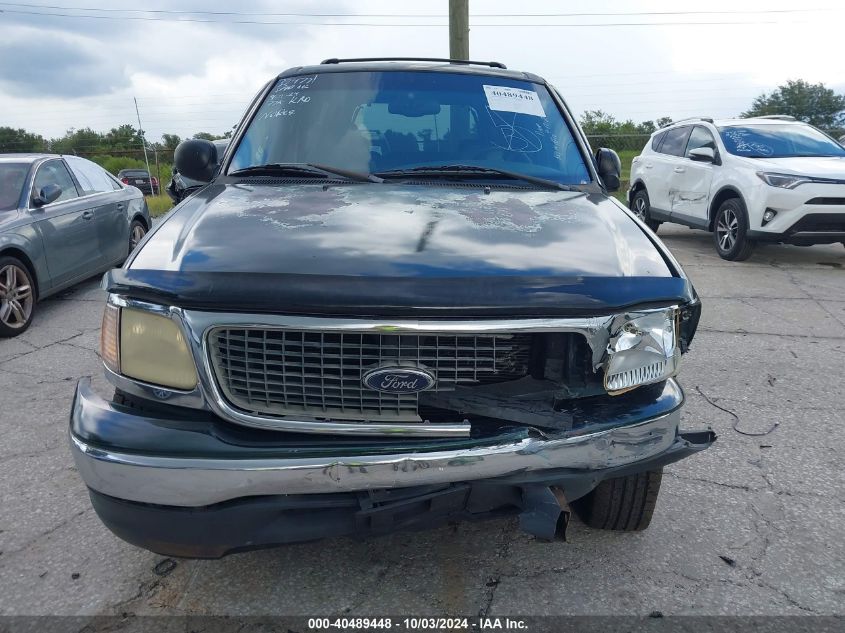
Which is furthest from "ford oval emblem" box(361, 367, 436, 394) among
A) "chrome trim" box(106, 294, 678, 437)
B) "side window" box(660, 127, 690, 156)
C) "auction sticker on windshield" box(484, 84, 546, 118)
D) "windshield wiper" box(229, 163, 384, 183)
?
"side window" box(660, 127, 690, 156)

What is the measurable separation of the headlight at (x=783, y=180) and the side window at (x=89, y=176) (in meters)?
7.53

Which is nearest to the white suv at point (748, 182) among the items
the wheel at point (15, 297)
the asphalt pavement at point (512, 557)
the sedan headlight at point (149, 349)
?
the asphalt pavement at point (512, 557)

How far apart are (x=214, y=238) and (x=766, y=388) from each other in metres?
3.61

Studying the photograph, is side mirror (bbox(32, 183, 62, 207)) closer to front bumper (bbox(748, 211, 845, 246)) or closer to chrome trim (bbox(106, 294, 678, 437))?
chrome trim (bbox(106, 294, 678, 437))

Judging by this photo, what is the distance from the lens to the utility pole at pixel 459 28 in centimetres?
1074

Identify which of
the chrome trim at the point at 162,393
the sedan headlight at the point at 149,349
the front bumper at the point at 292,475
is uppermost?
the sedan headlight at the point at 149,349

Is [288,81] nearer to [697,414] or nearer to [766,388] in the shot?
[697,414]

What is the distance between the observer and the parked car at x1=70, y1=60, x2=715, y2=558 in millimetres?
1829

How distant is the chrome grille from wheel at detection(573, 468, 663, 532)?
0.85 m

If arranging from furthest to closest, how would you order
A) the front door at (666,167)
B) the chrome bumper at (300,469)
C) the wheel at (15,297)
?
1. the front door at (666,167)
2. the wheel at (15,297)
3. the chrome bumper at (300,469)

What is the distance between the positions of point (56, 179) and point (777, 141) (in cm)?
836

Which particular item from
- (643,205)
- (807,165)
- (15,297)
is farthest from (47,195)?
(643,205)

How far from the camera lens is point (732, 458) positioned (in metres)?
3.29

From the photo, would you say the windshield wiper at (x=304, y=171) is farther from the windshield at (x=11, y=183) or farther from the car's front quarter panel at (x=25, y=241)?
the windshield at (x=11, y=183)
